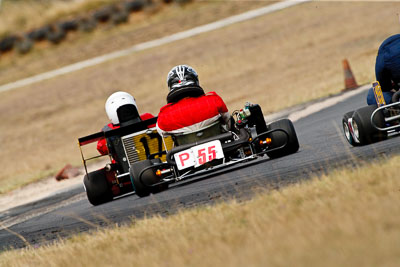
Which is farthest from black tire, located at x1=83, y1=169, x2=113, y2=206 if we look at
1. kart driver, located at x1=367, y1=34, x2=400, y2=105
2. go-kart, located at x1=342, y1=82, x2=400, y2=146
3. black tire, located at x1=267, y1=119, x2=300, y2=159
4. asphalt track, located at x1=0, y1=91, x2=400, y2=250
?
kart driver, located at x1=367, y1=34, x2=400, y2=105

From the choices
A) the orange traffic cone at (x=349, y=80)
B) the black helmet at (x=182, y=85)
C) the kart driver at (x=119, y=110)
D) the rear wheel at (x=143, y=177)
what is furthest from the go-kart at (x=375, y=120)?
the orange traffic cone at (x=349, y=80)

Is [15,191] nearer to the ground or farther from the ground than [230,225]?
farther from the ground

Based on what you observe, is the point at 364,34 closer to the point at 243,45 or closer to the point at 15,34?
the point at 243,45

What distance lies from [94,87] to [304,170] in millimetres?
32857

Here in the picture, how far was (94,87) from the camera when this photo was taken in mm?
39906

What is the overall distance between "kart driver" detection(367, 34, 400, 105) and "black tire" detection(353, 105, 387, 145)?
314 mm

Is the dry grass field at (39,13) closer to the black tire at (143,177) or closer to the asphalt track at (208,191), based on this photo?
the asphalt track at (208,191)

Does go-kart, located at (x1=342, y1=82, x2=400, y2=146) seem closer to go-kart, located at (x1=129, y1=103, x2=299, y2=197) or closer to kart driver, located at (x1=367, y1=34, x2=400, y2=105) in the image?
kart driver, located at (x1=367, y1=34, x2=400, y2=105)

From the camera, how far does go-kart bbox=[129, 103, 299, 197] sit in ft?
29.9

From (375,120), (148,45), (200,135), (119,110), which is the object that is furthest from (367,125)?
(148,45)

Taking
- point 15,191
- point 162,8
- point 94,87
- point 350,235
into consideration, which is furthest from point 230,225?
point 162,8

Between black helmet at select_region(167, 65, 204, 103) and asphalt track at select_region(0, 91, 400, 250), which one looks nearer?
asphalt track at select_region(0, 91, 400, 250)

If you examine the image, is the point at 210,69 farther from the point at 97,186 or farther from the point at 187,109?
the point at 187,109

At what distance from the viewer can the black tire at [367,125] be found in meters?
8.06
